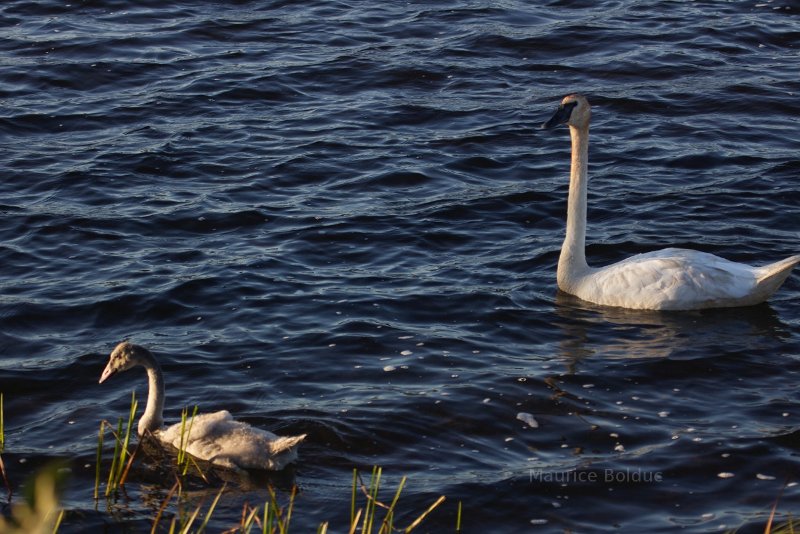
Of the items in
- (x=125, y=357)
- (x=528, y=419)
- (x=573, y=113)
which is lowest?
(x=528, y=419)

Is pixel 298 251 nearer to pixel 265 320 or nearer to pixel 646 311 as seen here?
pixel 265 320

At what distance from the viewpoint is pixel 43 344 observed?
9.89 metres

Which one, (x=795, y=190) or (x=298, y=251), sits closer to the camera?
(x=298, y=251)

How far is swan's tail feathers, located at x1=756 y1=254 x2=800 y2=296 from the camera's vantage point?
33.4ft

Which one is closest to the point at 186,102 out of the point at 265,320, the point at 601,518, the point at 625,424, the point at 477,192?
the point at 477,192

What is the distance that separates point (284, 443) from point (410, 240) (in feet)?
16.2

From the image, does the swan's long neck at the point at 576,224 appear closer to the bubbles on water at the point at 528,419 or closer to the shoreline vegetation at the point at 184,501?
the bubbles on water at the point at 528,419

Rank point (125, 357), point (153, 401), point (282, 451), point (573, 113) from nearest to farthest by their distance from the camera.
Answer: point (282, 451), point (153, 401), point (125, 357), point (573, 113)

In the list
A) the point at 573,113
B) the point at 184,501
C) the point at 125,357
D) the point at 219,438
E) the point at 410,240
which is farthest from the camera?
the point at 410,240

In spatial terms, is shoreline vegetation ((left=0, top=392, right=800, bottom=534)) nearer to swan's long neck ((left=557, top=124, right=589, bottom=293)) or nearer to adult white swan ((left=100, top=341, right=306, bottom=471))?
adult white swan ((left=100, top=341, right=306, bottom=471))

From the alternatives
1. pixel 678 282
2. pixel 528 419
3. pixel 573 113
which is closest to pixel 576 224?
pixel 573 113

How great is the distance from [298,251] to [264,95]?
5.05m

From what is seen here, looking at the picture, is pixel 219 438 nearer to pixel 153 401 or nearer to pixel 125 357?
pixel 153 401

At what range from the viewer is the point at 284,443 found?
7348mm
